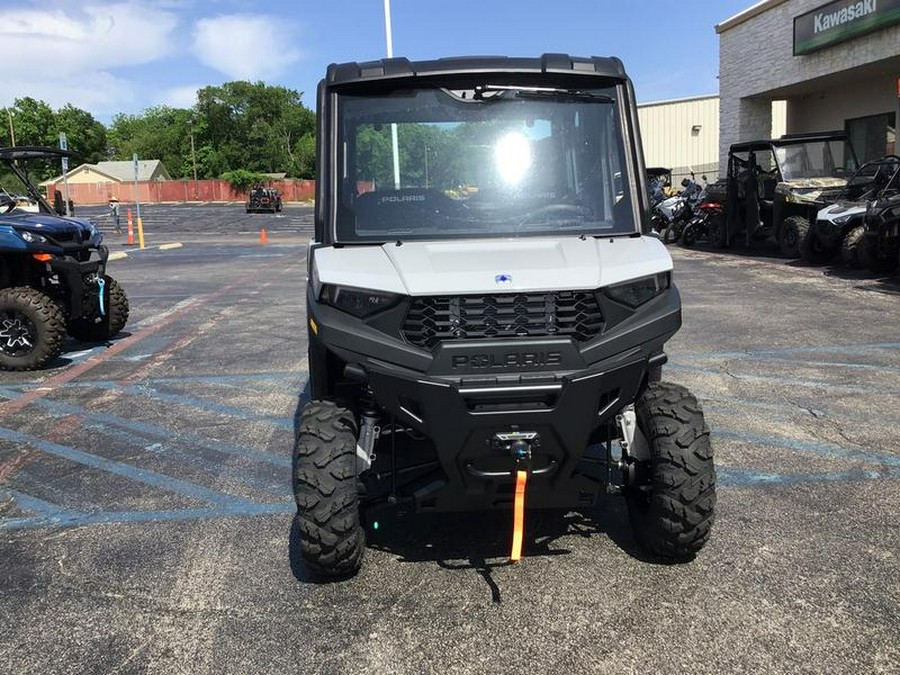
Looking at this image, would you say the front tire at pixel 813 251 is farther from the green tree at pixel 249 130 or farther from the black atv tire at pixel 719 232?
the green tree at pixel 249 130

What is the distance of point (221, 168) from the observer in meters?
102

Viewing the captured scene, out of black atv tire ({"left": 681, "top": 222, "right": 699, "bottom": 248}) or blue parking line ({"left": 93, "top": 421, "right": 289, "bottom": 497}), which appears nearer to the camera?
blue parking line ({"left": 93, "top": 421, "right": 289, "bottom": 497})

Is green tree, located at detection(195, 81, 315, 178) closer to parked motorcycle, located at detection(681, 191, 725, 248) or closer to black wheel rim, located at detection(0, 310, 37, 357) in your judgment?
parked motorcycle, located at detection(681, 191, 725, 248)

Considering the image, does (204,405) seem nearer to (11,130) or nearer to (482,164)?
(482,164)

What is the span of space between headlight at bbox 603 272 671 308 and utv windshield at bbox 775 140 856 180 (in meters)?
14.5

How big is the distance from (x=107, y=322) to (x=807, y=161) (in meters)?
13.6

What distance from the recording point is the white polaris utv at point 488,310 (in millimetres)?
3119

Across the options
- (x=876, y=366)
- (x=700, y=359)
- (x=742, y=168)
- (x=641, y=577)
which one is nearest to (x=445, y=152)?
(x=641, y=577)

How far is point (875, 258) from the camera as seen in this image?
12742 mm

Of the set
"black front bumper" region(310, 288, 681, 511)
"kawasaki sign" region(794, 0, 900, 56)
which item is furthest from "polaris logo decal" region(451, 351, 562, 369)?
"kawasaki sign" region(794, 0, 900, 56)

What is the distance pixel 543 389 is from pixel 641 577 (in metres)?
1.05

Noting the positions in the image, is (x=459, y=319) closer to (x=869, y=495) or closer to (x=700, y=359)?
(x=869, y=495)

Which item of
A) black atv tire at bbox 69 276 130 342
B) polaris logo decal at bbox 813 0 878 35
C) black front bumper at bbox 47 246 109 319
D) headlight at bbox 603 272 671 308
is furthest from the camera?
polaris logo decal at bbox 813 0 878 35

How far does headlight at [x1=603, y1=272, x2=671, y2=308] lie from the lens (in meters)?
3.24
